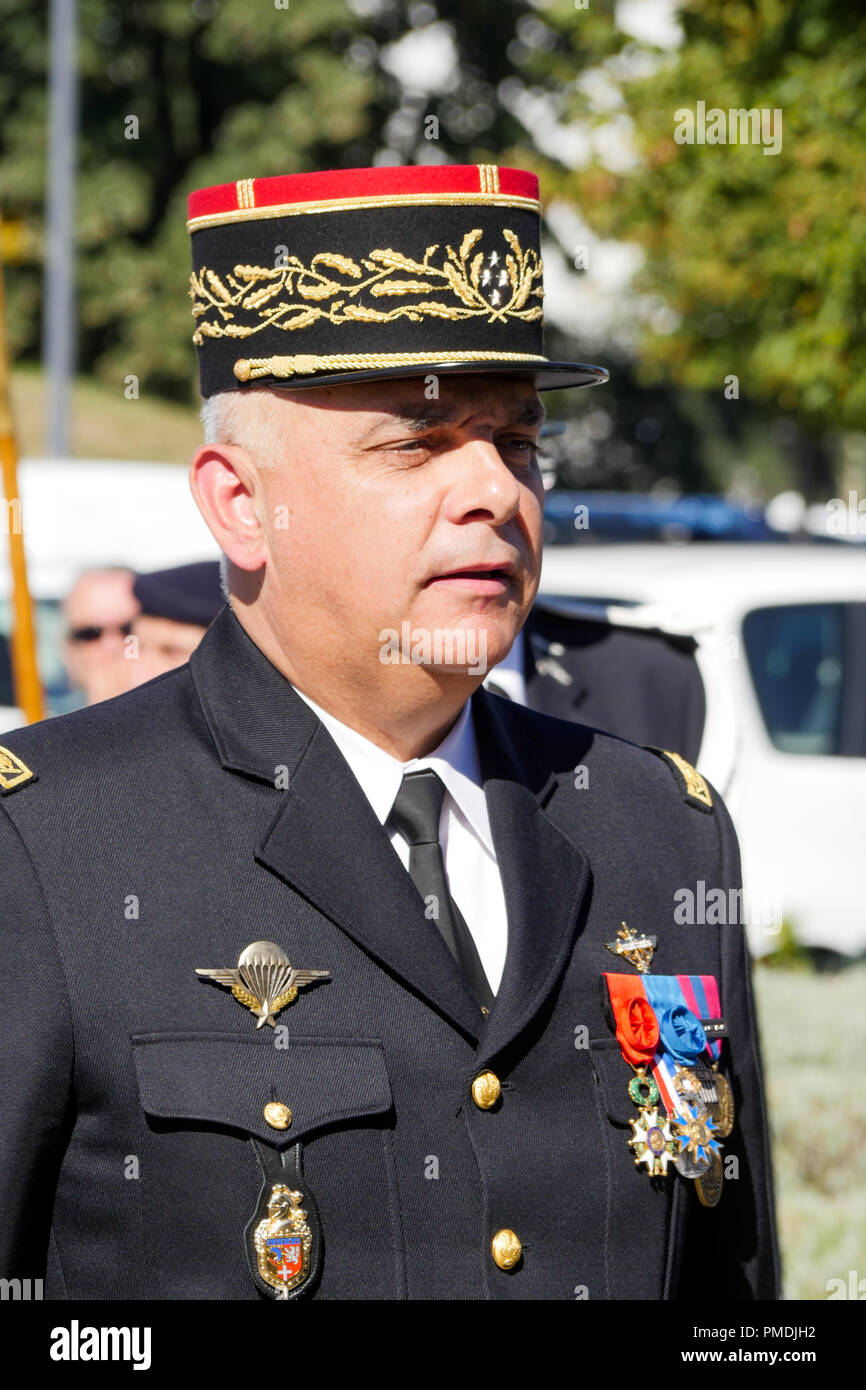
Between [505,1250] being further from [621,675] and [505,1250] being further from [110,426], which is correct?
[110,426]

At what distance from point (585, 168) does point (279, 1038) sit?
40.4ft

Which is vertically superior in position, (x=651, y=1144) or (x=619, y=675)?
(x=619, y=675)

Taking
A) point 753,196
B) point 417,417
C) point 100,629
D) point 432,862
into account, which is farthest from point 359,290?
point 753,196

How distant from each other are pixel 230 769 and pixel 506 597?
380mm

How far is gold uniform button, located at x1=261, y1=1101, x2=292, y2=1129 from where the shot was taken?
6.10ft

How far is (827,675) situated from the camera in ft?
25.5

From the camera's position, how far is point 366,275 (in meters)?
2.06

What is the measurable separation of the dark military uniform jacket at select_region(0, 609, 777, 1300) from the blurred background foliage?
7.21 metres

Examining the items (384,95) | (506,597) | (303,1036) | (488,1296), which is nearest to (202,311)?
(506,597)

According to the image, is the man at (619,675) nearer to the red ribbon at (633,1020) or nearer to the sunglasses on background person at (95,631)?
the sunglasses on background person at (95,631)

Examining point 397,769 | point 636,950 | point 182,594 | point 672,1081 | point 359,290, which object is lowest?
point 672,1081

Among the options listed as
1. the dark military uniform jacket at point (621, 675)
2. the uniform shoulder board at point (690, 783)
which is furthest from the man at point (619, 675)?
the uniform shoulder board at point (690, 783)

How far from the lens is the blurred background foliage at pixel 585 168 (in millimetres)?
9570
